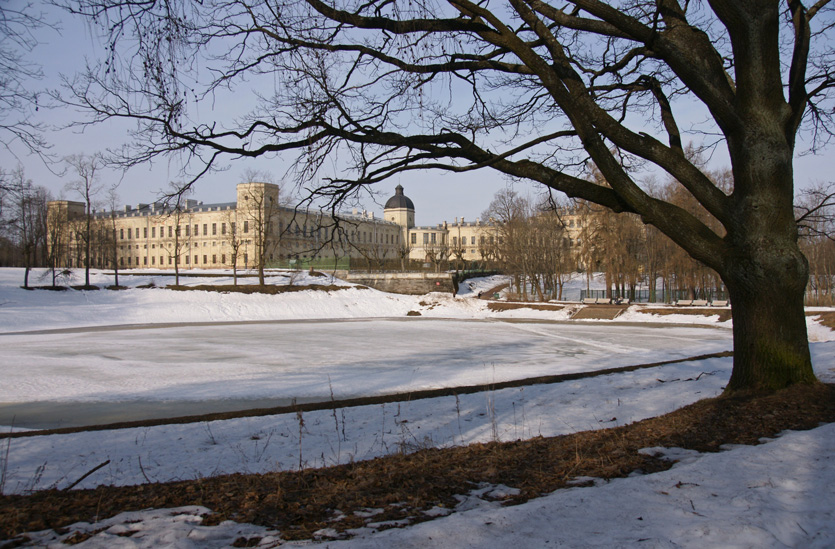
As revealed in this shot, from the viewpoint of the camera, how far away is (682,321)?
35.7 meters

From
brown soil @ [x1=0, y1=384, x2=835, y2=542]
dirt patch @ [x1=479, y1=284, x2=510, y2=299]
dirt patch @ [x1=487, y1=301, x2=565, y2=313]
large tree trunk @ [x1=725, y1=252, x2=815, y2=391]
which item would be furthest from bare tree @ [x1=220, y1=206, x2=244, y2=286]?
brown soil @ [x1=0, y1=384, x2=835, y2=542]

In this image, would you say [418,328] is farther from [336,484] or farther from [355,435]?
[336,484]

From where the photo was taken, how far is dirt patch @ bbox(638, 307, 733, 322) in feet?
113

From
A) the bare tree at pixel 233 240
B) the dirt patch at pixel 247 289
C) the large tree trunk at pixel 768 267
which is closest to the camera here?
the large tree trunk at pixel 768 267

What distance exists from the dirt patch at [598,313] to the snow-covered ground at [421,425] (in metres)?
11.2

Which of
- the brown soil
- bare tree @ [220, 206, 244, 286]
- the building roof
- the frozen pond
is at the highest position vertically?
the building roof

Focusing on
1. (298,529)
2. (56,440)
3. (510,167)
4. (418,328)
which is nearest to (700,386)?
(510,167)

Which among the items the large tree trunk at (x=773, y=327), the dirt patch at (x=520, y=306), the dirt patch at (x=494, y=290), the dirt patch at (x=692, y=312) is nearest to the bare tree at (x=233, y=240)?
the dirt patch at (x=520, y=306)

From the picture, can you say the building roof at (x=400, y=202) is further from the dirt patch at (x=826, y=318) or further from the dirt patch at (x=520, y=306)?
the dirt patch at (x=826, y=318)

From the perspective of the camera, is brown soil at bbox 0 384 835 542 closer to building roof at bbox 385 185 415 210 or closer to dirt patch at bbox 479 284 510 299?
dirt patch at bbox 479 284 510 299

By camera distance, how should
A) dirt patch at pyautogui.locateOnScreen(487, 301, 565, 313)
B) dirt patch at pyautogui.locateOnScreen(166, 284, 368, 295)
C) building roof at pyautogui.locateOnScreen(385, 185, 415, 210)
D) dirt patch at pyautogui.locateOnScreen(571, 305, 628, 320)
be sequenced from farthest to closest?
building roof at pyautogui.locateOnScreen(385, 185, 415, 210) < dirt patch at pyautogui.locateOnScreen(166, 284, 368, 295) < dirt patch at pyautogui.locateOnScreen(487, 301, 565, 313) < dirt patch at pyautogui.locateOnScreen(571, 305, 628, 320)

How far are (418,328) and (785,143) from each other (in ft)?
82.4

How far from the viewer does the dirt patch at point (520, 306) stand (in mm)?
43219

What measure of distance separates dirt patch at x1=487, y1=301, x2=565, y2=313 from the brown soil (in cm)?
3714
